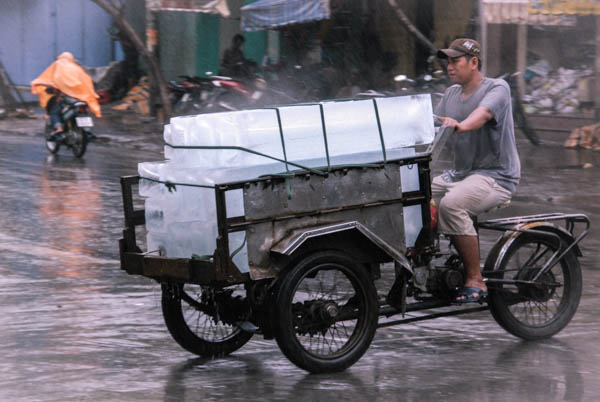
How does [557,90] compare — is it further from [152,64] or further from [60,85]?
[60,85]

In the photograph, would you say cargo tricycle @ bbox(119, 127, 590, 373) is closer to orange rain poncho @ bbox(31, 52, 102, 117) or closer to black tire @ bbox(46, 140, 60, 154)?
black tire @ bbox(46, 140, 60, 154)

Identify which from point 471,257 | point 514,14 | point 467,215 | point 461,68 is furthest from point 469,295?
point 514,14

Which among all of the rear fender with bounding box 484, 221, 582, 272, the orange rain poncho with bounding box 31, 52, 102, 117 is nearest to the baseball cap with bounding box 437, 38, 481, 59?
the rear fender with bounding box 484, 221, 582, 272

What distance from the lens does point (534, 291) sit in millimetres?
6160

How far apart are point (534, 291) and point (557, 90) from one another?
13.5 meters

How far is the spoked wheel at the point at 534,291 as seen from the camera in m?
6.07

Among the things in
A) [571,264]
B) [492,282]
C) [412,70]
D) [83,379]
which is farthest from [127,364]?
[412,70]

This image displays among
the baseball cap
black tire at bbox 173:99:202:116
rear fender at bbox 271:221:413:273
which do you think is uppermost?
the baseball cap

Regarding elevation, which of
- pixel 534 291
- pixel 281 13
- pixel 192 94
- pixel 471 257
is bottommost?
pixel 192 94

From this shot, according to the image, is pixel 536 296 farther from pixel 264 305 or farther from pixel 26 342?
pixel 26 342

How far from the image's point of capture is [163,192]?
5414 millimetres

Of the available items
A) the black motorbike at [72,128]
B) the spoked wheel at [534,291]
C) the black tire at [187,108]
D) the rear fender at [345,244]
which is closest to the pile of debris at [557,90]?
the black tire at [187,108]

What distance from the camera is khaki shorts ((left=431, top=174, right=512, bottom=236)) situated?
5832 mm

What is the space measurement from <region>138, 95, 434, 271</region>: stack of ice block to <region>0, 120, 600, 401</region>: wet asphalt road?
633 mm
